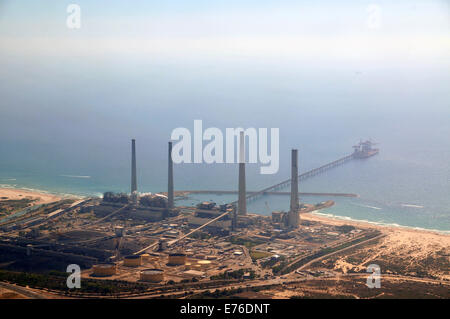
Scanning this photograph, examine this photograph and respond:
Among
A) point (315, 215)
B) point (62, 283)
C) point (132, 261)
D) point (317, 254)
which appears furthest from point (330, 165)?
point (62, 283)

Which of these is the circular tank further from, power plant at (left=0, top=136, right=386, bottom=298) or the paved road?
the paved road

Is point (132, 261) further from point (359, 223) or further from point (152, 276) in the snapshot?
point (359, 223)

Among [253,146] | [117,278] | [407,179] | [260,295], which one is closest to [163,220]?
[117,278]

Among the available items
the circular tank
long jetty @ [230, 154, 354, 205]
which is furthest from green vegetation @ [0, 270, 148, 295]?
long jetty @ [230, 154, 354, 205]

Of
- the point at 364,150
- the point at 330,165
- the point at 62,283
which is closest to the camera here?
the point at 62,283

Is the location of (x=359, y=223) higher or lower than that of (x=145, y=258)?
higher
